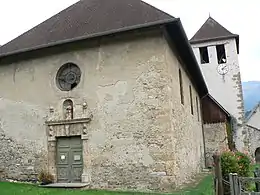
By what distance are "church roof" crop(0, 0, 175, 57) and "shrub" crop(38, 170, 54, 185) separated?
449cm

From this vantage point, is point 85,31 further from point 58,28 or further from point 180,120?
point 180,120

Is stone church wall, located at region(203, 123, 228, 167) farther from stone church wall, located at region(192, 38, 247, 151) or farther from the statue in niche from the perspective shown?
the statue in niche

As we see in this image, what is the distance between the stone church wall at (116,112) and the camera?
989 cm

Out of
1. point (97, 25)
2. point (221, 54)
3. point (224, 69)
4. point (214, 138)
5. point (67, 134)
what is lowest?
point (214, 138)

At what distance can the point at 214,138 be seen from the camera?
21.9m

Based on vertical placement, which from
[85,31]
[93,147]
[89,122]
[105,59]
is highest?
[85,31]

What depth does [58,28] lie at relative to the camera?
1298cm

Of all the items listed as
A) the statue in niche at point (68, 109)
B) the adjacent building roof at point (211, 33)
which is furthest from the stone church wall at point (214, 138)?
the statue in niche at point (68, 109)

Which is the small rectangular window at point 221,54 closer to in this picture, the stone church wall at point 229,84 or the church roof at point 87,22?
the stone church wall at point 229,84

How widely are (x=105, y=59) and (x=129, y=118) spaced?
7.37ft

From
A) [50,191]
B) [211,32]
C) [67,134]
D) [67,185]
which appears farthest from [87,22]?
[211,32]

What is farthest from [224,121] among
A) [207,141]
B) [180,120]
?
[180,120]

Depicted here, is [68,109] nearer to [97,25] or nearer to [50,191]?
[50,191]

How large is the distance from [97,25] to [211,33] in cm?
1868
